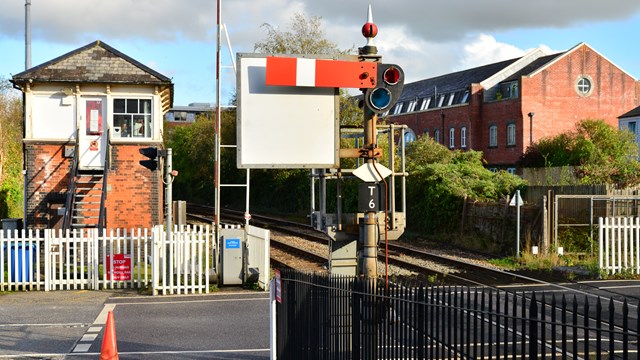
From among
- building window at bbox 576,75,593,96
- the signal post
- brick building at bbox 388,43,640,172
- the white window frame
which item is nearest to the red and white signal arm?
the signal post

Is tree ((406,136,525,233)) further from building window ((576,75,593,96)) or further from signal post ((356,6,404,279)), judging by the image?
building window ((576,75,593,96))

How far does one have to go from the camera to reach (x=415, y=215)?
3325 cm

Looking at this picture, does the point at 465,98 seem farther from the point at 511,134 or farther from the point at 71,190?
the point at 71,190

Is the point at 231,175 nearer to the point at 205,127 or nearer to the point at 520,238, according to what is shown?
the point at 205,127

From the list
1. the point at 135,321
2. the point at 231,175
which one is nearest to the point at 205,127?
the point at 231,175

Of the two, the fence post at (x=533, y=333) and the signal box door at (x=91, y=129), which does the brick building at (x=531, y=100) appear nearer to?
the signal box door at (x=91, y=129)

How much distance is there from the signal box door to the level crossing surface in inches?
347

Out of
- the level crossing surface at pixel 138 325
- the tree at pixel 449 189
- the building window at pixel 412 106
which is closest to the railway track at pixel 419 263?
the level crossing surface at pixel 138 325

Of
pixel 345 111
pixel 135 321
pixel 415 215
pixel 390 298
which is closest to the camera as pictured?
pixel 390 298

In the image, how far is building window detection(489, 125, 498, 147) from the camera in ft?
182

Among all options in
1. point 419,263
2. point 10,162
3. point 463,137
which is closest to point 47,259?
point 419,263

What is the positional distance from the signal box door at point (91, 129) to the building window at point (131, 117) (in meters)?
0.37

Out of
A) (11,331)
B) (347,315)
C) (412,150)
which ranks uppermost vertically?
(412,150)

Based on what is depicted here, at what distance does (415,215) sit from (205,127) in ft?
101
